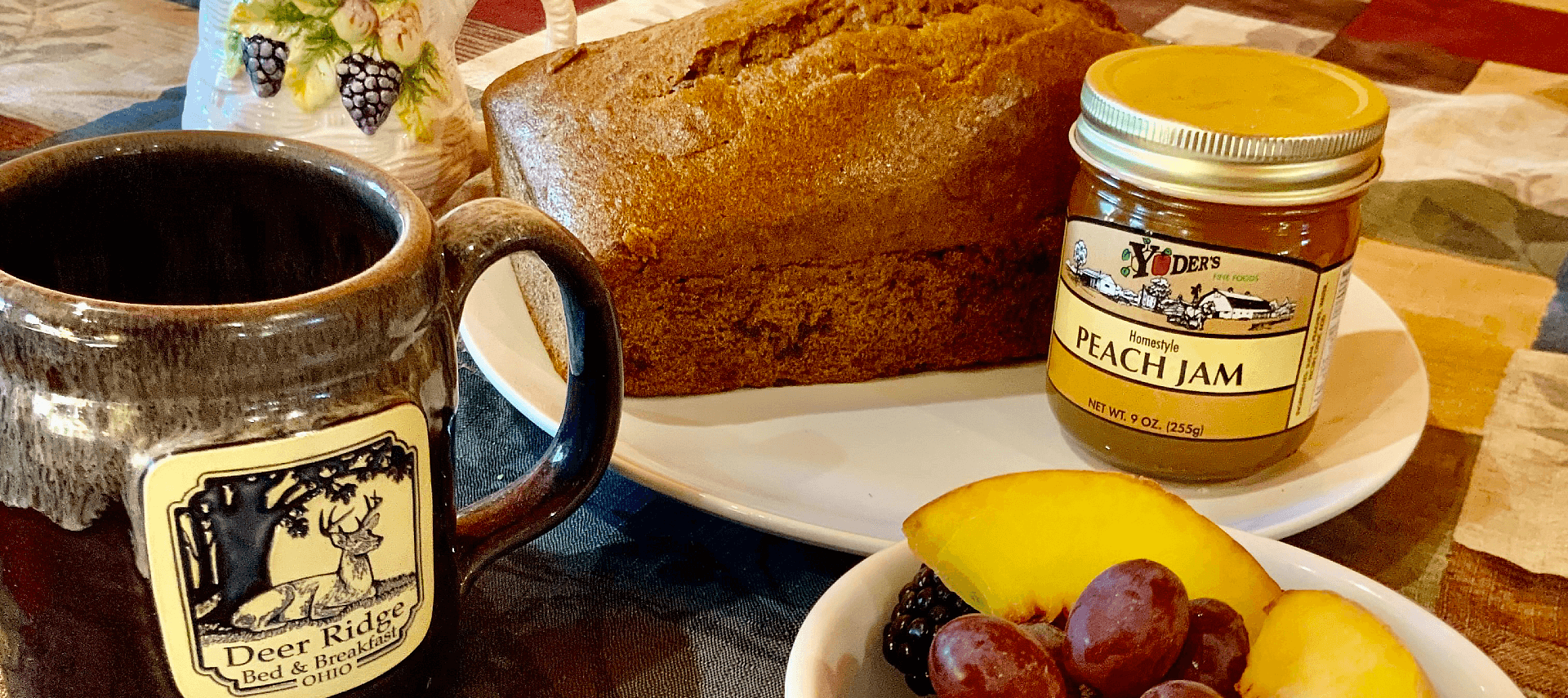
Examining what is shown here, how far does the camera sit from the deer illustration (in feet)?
1.74

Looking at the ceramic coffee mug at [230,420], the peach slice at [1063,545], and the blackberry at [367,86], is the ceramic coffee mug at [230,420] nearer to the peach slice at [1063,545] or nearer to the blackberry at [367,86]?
the peach slice at [1063,545]

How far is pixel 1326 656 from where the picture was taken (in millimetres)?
496

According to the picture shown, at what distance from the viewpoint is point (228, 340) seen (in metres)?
0.49

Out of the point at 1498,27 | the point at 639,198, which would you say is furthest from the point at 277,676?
the point at 1498,27

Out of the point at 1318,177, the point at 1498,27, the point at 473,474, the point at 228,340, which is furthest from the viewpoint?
the point at 1498,27

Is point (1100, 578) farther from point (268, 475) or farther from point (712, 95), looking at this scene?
point (712, 95)

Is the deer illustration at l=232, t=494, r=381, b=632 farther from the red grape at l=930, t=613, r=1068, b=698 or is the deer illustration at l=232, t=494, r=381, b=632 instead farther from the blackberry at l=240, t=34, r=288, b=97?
the blackberry at l=240, t=34, r=288, b=97

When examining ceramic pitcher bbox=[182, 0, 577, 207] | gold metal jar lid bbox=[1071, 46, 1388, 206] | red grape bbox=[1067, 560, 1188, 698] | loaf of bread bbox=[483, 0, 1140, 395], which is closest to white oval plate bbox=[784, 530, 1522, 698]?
red grape bbox=[1067, 560, 1188, 698]

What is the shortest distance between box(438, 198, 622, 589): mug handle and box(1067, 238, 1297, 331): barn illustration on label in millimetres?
330

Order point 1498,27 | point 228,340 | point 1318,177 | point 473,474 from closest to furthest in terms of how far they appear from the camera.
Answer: point 228,340
point 1318,177
point 473,474
point 1498,27

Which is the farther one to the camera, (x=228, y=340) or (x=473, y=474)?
(x=473, y=474)

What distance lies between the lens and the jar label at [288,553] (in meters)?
0.51

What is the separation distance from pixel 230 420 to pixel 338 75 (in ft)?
2.27

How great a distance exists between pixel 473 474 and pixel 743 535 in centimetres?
20
